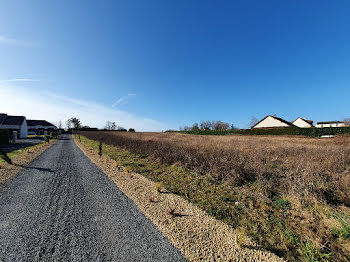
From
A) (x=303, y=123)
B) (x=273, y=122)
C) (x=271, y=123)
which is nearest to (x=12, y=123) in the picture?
(x=271, y=123)

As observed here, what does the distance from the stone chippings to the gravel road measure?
0.58 feet

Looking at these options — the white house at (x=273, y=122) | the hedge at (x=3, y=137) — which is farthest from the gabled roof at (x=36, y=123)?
the white house at (x=273, y=122)

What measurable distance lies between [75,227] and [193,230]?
2336 millimetres

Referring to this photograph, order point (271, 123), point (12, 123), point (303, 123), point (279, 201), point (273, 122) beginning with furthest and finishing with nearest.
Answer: point (303, 123) → point (271, 123) → point (273, 122) → point (12, 123) → point (279, 201)

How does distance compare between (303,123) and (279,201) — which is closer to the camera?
(279,201)

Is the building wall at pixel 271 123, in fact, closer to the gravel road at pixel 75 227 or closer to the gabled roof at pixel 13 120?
the gravel road at pixel 75 227

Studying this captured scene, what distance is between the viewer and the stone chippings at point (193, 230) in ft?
6.65

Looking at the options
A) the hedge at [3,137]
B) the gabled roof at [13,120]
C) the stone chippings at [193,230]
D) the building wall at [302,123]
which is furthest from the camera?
the building wall at [302,123]

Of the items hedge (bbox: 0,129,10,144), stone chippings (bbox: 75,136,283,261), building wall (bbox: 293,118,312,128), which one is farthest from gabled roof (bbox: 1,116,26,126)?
building wall (bbox: 293,118,312,128)

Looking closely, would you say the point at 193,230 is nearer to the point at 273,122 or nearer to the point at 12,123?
the point at 273,122

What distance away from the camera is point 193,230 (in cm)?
253

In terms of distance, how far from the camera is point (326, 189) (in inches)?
140

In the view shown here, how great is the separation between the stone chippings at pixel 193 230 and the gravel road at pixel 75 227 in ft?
0.58

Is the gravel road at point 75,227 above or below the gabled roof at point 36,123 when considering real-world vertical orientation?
below
